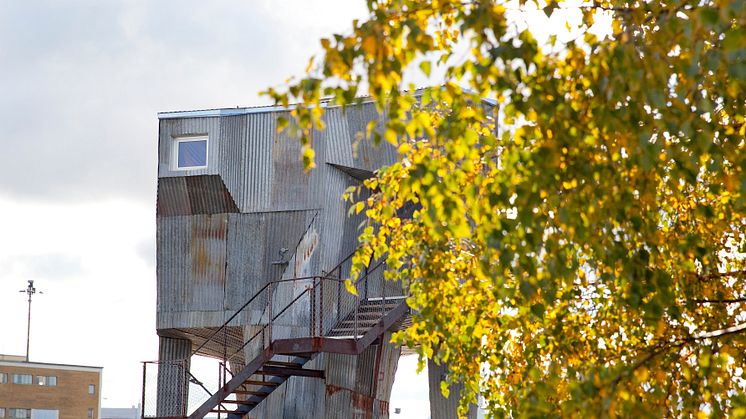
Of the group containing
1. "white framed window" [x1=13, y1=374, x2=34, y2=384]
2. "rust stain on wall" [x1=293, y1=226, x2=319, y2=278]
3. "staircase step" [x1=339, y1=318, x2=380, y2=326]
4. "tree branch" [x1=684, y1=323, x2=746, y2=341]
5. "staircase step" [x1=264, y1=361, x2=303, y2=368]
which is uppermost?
"white framed window" [x1=13, y1=374, x2=34, y2=384]

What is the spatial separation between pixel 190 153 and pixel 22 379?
60733mm

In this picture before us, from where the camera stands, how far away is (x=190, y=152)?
26328 millimetres

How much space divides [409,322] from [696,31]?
20357 millimetres

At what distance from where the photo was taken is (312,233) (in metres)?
24.7

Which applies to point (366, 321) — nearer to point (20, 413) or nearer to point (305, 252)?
point (305, 252)

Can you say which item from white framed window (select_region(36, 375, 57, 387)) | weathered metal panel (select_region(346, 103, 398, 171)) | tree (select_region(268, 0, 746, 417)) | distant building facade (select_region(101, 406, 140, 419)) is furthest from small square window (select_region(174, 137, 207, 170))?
distant building facade (select_region(101, 406, 140, 419))

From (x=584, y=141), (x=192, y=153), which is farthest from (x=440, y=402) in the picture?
(x=584, y=141)

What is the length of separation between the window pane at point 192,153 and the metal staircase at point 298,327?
358cm

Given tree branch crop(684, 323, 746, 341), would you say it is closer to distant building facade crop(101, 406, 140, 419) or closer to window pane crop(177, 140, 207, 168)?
window pane crop(177, 140, 207, 168)

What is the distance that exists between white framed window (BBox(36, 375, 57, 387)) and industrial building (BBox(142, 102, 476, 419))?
59.8 metres

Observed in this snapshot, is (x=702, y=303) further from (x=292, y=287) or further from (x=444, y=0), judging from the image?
(x=292, y=287)

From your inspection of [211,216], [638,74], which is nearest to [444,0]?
[638,74]

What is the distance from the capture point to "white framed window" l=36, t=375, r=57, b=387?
8295 cm

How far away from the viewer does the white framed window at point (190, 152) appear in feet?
85.8
